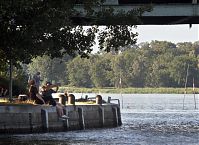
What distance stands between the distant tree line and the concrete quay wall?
111 meters

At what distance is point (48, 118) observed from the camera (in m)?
34.0

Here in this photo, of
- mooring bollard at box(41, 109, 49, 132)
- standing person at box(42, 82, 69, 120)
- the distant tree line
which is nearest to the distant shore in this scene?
the distant tree line

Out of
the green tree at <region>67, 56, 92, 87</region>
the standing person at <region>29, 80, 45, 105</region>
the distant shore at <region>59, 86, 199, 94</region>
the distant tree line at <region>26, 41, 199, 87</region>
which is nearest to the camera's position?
the standing person at <region>29, 80, 45, 105</region>

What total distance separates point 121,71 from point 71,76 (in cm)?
1239

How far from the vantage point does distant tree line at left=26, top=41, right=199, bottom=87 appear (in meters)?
157

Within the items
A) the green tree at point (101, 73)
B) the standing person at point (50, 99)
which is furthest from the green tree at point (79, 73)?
the standing person at point (50, 99)

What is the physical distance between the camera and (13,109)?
32.1m

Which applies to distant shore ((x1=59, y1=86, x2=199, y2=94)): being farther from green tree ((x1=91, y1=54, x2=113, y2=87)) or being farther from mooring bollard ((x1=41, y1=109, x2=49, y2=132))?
mooring bollard ((x1=41, y1=109, x2=49, y2=132))

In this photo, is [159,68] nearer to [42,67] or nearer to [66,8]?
[42,67]

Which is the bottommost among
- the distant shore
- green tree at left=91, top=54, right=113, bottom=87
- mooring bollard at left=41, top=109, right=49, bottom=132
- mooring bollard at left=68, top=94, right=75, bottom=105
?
mooring bollard at left=41, top=109, right=49, bottom=132

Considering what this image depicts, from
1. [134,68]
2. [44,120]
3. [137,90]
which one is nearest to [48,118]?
[44,120]

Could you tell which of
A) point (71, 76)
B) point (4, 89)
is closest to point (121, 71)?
point (71, 76)

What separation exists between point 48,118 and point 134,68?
134881 millimetres

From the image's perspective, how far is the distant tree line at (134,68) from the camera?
157m
